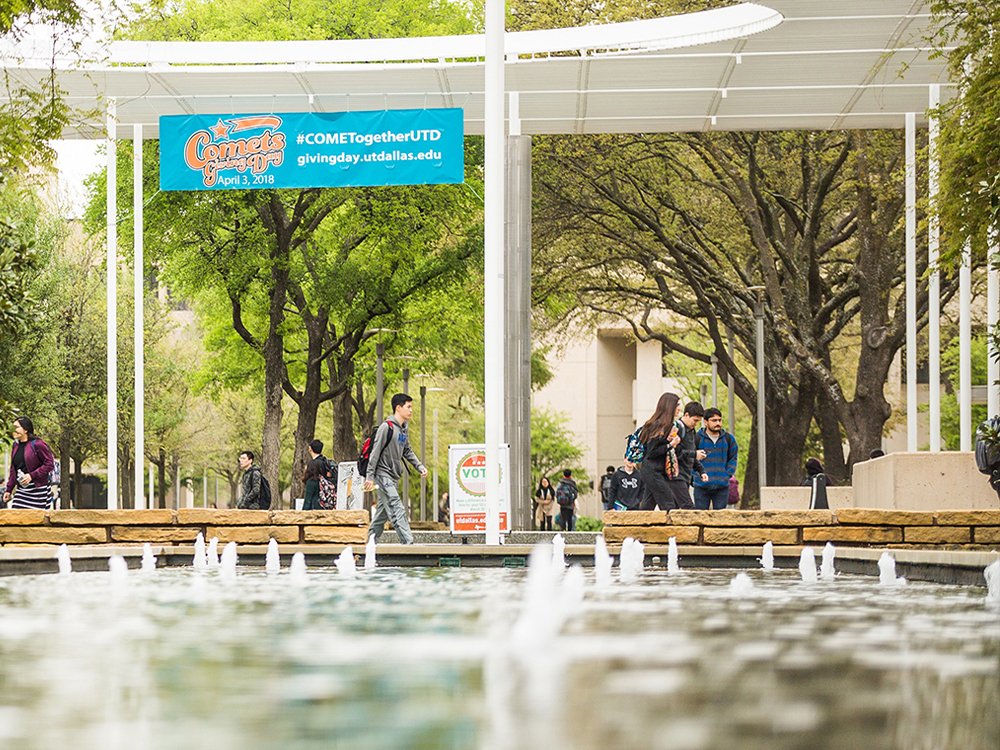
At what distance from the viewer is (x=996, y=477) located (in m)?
13.8

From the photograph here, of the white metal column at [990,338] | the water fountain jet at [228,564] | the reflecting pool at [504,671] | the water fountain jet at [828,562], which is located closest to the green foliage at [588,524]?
the white metal column at [990,338]

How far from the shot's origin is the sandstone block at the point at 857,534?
529 inches

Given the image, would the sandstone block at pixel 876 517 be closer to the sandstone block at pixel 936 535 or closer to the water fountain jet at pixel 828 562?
the sandstone block at pixel 936 535

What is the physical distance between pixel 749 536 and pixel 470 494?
16.1ft

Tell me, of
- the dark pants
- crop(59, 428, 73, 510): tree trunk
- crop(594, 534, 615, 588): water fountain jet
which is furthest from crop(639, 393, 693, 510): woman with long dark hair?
crop(59, 428, 73, 510): tree trunk

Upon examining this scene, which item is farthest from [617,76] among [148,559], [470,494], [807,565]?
[807,565]

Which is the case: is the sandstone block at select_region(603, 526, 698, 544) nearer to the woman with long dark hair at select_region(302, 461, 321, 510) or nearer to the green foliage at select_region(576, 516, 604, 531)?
the woman with long dark hair at select_region(302, 461, 321, 510)

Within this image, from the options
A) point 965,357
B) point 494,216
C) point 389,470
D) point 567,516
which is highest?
point 494,216

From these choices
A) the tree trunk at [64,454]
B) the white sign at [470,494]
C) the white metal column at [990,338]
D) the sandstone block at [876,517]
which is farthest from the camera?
the tree trunk at [64,454]

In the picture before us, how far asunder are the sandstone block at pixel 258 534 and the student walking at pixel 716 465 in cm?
433

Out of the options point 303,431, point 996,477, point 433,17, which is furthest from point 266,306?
point 996,477

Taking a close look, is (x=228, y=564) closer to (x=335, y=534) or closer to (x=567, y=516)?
(x=335, y=534)

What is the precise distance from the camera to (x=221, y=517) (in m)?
14.6

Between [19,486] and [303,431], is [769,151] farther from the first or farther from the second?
[19,486]
